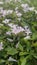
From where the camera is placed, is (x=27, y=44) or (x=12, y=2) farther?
(x=12, y=2)

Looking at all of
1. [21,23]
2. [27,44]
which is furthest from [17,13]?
[27,44]

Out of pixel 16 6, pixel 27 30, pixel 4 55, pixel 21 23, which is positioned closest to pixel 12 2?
pixel 16 6

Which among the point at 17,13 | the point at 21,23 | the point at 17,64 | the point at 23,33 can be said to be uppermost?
the point at 17,13

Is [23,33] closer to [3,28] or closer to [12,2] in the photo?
[3,28]

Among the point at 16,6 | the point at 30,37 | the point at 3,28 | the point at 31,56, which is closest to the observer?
the point at 31,56

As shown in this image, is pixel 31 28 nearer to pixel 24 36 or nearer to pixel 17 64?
pixel 24 36

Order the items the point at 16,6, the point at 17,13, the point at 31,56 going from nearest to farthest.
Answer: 1. the point at 31,56
2. the point at 17,13
3. the point at 16,6

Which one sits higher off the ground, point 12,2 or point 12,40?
point 12,2
